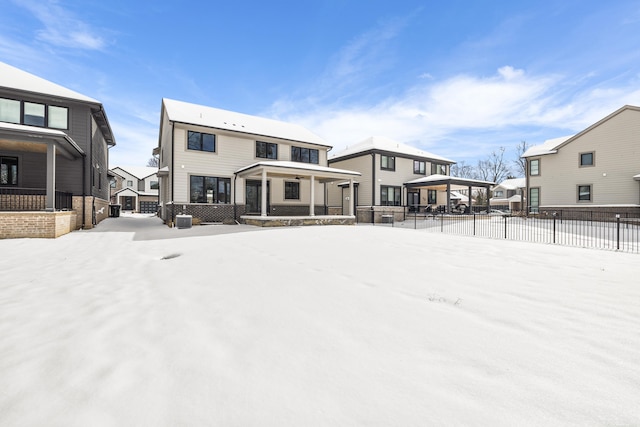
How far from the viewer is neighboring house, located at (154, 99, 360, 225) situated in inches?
640

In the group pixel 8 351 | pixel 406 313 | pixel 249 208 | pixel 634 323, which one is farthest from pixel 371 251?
pixel 249 208

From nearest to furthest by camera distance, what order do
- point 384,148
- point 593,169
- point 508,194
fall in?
point 593,169 → point 384,148 → point 508,194

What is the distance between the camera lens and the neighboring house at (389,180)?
22609 millimetres

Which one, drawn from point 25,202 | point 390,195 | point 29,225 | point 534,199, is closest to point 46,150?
point 25,202

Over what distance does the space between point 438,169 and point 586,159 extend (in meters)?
10.7

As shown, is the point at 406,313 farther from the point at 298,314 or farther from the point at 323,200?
the point at 323,200

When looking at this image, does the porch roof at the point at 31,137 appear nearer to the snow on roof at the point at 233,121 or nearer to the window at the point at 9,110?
the window at the point at 9,110

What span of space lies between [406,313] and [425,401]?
5.14ft

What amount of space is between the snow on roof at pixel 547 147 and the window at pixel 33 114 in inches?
1320

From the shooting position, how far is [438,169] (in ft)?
90.4

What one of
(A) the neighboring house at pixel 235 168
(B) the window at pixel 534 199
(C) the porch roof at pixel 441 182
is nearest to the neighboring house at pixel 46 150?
(A) the neighboring house at pixel 235 168

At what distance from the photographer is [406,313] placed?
10.9ft

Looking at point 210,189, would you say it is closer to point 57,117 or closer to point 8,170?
point 57,117

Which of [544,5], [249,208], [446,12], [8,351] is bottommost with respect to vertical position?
[8,351]
